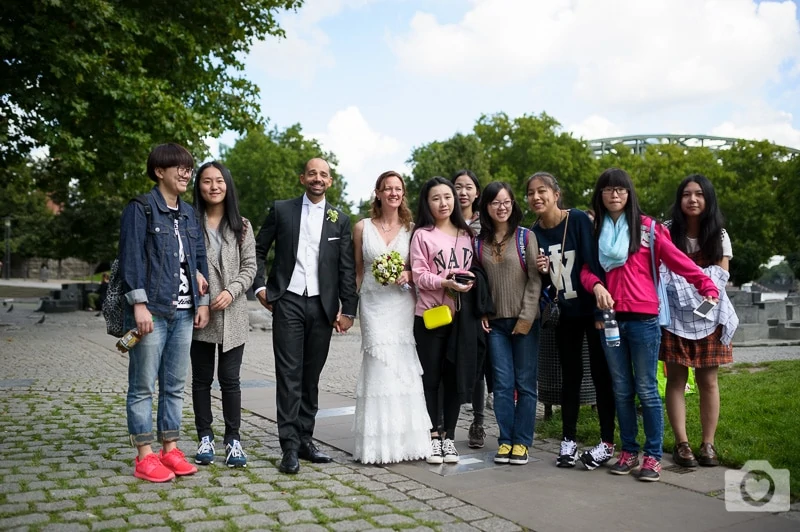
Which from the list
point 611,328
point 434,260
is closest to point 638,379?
point 611,328

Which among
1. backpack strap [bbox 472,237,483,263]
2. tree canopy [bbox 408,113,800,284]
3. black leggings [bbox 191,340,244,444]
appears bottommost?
black leggings [bbox 191,340,244,444]

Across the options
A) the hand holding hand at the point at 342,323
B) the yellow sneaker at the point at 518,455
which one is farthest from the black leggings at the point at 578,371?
the hand holding hand at the point at 342,323

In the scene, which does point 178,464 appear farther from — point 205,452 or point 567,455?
point 567,455

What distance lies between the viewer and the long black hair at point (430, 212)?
17.8ft

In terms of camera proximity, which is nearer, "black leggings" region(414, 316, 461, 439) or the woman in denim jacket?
the woman in denim jacket

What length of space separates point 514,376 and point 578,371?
1.60ft

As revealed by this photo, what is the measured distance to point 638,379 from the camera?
4.91 m

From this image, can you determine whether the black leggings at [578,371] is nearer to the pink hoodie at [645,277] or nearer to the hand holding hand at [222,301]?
the pink hoodie at [645,277]

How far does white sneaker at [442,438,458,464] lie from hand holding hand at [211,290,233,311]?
1969mm

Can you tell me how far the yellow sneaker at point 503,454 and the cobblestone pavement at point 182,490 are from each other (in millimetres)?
827

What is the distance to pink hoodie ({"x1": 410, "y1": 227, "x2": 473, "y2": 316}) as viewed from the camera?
521cm

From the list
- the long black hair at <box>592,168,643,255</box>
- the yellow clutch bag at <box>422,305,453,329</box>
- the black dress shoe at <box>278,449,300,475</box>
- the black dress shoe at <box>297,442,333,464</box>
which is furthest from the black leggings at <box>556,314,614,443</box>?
the black dress shoe at <box>278,449,300,475</box>

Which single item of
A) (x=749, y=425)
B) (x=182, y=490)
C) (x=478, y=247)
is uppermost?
(x=478, y=247)

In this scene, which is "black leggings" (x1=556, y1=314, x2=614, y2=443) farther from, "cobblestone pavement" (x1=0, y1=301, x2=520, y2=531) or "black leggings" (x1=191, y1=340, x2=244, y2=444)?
"black leggings" (x1=191, y1=340, x2=244, y2=444)
